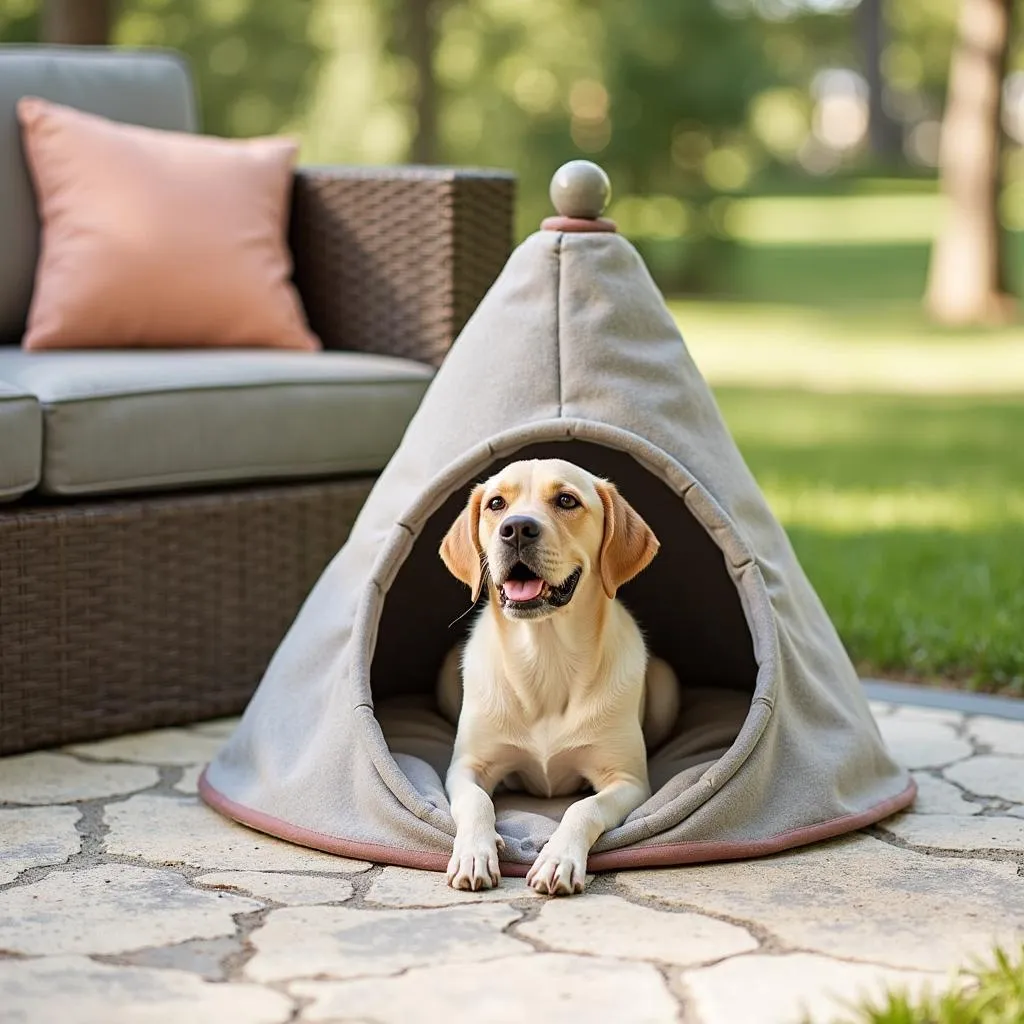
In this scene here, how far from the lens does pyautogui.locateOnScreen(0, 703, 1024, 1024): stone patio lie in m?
2.48

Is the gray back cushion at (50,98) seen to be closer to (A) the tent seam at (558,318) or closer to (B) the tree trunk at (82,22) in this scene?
(A) the tent seam at (558,318)

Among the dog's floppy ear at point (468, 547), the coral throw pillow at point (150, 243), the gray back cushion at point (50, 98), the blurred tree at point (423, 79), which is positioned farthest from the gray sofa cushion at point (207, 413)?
the blurred tree at point (423, 79)

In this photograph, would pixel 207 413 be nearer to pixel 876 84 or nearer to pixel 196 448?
pixel 196 448

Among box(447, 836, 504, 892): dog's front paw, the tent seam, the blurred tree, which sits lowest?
box(447, 836, 504, 892): dog's front paw

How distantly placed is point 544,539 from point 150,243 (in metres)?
1.67

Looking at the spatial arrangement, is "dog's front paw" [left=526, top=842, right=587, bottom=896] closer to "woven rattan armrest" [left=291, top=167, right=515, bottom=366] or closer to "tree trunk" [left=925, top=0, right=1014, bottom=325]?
"woven rattan armrest" [left=291, top=167, right=515, bottom=366]

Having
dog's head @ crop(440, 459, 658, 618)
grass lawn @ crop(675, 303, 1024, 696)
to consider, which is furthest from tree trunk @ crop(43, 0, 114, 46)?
dog's head @ crop(440, 459, 658, 618)

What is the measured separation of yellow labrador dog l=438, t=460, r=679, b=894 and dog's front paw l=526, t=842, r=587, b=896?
0.56 ft

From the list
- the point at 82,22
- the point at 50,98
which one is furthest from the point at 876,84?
the point at 50,98

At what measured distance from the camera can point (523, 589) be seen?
3.21m

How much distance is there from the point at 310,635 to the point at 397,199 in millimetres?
1441

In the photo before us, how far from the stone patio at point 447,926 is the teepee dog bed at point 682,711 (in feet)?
0.22

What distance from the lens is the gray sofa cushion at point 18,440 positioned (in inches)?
143

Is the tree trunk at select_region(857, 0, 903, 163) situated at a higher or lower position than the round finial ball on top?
higher
